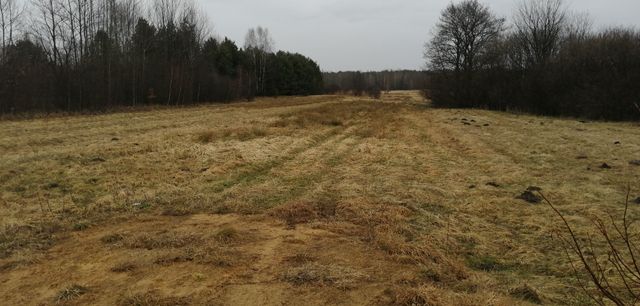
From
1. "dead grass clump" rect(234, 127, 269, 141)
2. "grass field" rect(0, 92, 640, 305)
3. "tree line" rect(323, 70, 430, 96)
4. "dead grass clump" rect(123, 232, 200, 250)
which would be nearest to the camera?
"grass field" rect(0, 92, 640, 305)

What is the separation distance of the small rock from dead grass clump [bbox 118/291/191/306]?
19.2 feet

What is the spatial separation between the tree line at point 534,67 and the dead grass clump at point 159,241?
2577 centimetres

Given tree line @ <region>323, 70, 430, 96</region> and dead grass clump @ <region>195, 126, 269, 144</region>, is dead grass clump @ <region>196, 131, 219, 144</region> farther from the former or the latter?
tree line @ <region>323, 70, 430, 96</region>

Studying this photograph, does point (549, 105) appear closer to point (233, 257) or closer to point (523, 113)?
point (523, 113)

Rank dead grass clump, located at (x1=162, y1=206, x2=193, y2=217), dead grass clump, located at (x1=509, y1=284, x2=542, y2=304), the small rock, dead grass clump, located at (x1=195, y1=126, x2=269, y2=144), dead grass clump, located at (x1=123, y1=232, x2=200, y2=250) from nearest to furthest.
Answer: dead grass clump, located at (x1=509, y1=284, x2=542, y2=304)
dead grass clump, located at (x1=123, y1=232, x2=200, y2=250)
dead grass clump, located at (x1=162, y1=206, x2=193, y2=217)
the small rock
dead grass clump, located at (x1=195, y1=126, x2=269, y2=144)

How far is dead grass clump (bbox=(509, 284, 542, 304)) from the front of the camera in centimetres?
412

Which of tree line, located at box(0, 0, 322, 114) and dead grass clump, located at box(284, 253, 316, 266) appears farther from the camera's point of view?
tree line, located at box(0, 0, 322, 114)

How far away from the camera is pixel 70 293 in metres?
4.27

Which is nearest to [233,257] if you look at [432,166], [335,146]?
[432,166]

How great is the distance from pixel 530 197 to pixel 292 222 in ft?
13.5

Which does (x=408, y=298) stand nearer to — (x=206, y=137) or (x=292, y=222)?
(x=292, y=222)

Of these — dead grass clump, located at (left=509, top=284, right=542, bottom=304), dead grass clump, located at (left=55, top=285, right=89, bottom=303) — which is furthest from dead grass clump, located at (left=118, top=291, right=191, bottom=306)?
dead grass clump, located at (left=509, top=284, right=542, bottom=304)

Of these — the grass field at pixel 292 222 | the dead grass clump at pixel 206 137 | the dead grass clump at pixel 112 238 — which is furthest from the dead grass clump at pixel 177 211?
the dead grass clump at pixel 206 137

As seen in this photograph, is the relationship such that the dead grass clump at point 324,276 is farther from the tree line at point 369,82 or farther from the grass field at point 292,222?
the tree line at point 369,82
